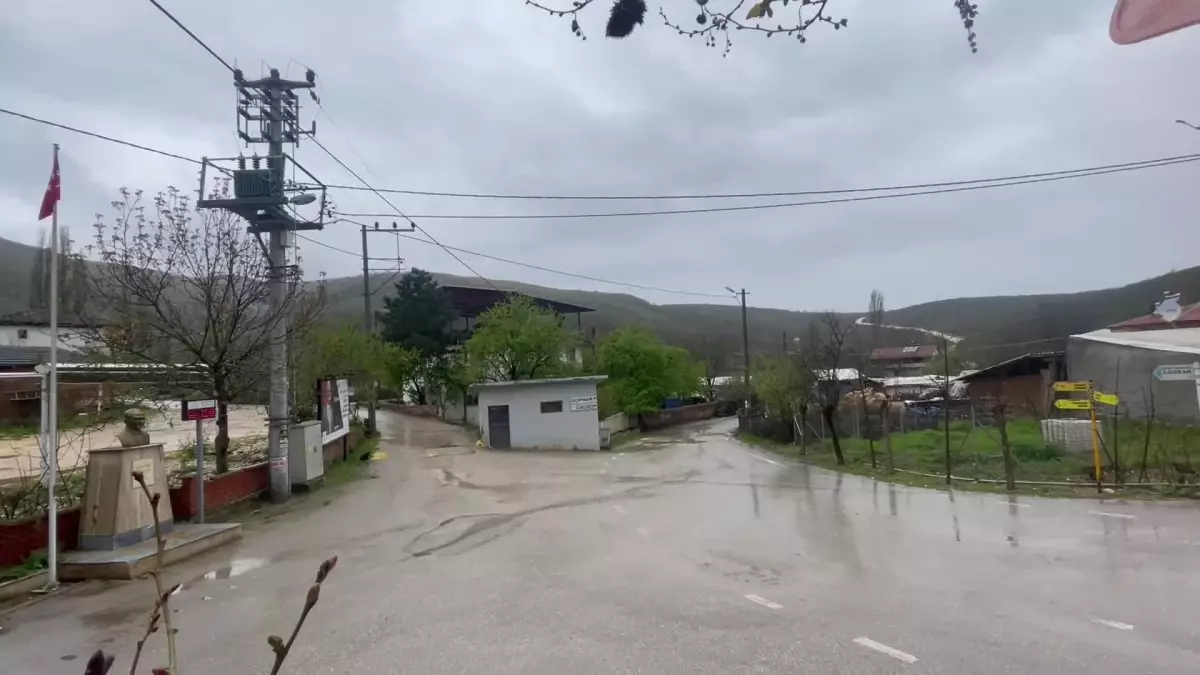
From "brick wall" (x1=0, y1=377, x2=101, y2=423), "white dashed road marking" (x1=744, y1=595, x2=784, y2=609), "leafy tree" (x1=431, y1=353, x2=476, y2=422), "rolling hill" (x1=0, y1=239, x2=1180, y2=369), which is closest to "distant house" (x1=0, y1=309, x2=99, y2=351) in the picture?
"rolling hill" (x1=0, y1=239, x2=1180, y2=369)

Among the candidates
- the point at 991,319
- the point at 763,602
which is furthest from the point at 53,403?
the point at 991,319

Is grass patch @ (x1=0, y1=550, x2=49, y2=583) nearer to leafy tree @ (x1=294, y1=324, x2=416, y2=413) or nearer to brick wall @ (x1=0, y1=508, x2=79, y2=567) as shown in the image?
brick wall @ (x1=0, y1=508, x2=79, y2=567)

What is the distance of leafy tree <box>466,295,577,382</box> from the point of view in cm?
4391

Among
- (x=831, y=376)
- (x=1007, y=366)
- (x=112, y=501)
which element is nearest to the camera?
(x=112, y=501)

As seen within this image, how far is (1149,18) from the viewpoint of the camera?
1841 millimetres

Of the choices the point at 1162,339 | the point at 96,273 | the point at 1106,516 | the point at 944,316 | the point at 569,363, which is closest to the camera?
the point at 1106,516

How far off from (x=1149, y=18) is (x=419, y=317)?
54.5 metres

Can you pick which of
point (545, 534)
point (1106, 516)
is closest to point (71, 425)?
point (545, 534)

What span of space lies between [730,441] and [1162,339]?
703 inches

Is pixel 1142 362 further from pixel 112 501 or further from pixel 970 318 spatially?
pixel 970 318

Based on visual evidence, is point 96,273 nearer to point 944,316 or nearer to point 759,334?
point 944,316

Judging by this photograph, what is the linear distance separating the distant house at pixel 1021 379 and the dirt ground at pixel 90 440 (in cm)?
3070

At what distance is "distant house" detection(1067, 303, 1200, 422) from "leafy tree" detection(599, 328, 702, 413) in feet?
80.4

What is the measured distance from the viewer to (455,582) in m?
9.83
